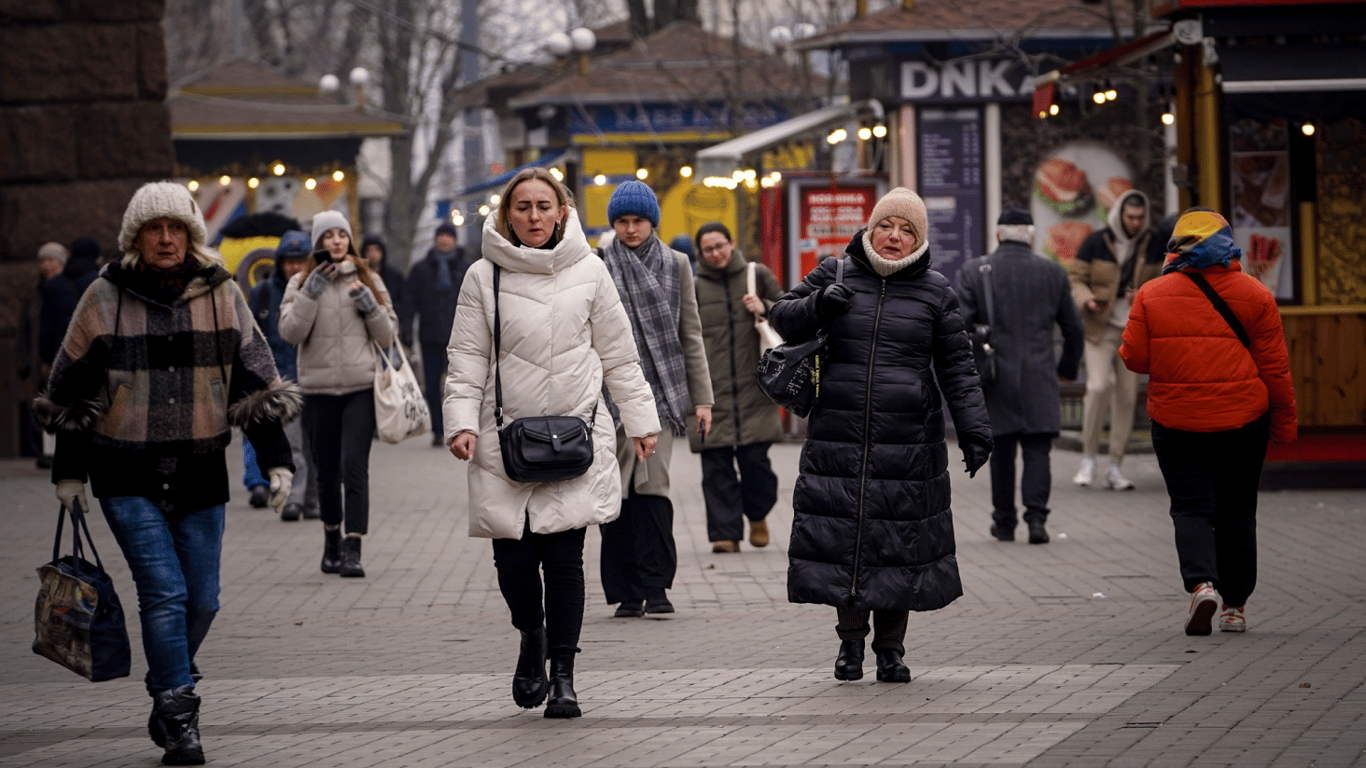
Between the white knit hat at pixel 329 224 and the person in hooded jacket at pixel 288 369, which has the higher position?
the white knit hat at pixel 329 224

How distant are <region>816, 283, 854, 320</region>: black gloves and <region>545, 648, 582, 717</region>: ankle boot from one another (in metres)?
1.47

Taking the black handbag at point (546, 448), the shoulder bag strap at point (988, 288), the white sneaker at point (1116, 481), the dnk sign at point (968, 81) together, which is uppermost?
the dnk sign at point (968, 81)

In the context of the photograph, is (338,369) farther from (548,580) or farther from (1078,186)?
(1078,186)

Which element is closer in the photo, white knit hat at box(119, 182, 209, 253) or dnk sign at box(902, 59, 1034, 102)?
white knit hat at box(119, 182, 209, 253)

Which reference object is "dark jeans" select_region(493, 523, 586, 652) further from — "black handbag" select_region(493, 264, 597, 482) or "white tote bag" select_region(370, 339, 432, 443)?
"white tote bag" select_region(370, 339, 432, 443)

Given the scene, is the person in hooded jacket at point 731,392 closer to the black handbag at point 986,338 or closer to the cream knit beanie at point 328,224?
the black handbag at point 986,338

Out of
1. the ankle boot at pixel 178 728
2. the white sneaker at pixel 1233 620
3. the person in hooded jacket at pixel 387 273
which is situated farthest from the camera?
the person in hooded jacket at pixel 387 273

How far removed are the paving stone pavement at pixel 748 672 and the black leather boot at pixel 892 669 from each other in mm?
56

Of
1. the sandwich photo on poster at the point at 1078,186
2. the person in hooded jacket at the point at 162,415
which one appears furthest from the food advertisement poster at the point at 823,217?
the person in hooded jacket at the point at 162,415

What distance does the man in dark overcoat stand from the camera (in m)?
10.9

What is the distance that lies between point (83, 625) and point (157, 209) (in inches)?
50.6

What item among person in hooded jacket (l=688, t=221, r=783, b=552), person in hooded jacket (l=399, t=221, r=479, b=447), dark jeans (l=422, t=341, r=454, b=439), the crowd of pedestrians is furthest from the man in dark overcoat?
person in hooded jacket (l=399, t=221, r=479, b=447)

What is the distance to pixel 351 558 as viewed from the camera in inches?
391

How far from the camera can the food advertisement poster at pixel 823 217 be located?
17.9 metres
